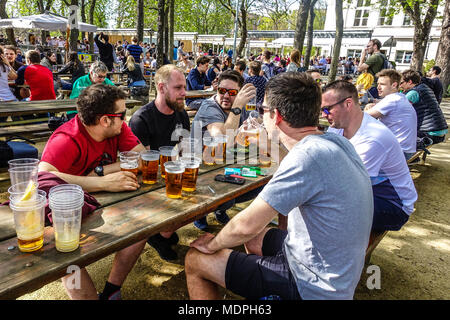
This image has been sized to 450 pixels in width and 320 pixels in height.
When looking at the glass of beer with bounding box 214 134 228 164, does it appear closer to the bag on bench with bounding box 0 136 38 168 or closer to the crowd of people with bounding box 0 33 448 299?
the crowd of people with bounding box 0 33 448 299

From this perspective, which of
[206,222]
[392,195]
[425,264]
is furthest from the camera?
[206,222]

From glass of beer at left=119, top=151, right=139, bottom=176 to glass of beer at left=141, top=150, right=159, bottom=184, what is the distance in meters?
0.06

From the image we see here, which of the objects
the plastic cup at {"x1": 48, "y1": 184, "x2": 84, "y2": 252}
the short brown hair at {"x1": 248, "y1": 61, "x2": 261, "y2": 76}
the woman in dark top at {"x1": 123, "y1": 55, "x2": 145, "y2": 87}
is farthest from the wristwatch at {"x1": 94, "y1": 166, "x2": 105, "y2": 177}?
the woman in dark top at {"x1": 123, "y1": 55, "x2": 145, "y2": 87}

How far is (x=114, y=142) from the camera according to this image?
2361 millimetres

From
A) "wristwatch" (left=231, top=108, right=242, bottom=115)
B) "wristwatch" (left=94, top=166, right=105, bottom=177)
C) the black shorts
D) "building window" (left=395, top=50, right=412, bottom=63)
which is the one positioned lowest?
the black shorts

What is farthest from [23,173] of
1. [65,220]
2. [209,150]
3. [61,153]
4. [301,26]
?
[301,26]

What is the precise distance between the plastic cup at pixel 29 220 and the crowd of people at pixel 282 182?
0.53 m

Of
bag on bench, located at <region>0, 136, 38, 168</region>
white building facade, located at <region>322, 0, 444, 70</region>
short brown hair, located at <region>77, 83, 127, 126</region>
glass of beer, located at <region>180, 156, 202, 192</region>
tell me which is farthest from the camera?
white building facade, located at <region>322, 0, 444, 70</region>

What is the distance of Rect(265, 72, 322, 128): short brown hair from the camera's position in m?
1.67

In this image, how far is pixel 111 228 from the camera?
145 centimetres

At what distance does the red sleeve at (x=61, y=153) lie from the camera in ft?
6.22

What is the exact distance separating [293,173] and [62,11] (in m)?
39.2

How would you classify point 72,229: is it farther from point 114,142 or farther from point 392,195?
point 392,195
